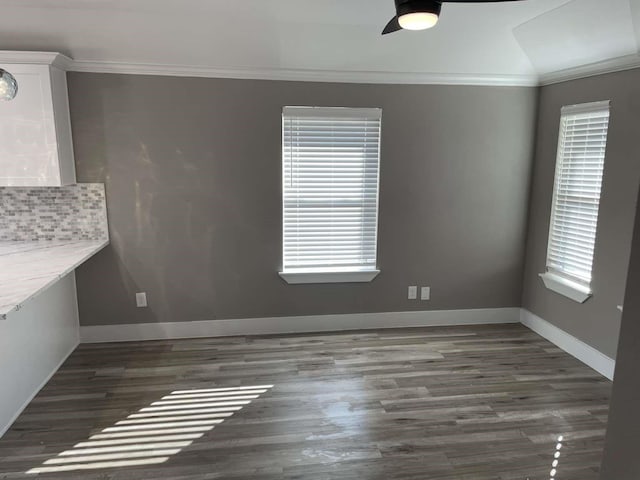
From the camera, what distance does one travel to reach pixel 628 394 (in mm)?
852

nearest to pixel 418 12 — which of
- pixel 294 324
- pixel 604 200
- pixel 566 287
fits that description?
pixel 604 200

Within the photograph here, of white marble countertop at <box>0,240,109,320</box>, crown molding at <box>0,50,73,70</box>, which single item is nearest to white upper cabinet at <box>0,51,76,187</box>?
crown molding at <box>0,50,73,70</box>

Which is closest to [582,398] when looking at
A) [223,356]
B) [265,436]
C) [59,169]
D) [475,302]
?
[475,302]

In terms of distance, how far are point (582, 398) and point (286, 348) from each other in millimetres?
2198

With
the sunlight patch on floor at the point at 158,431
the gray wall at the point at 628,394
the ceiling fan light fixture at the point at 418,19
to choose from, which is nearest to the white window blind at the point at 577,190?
the ceiling fan light fixture at the point at 418,19

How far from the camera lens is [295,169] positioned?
154 inches

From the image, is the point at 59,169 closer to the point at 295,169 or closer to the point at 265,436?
the point at 295,169

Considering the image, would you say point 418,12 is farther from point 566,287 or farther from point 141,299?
point 141,299

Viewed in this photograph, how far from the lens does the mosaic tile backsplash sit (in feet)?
11.7

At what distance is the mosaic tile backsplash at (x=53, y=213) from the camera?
3.55 m

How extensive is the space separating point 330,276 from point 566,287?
1958 millimetres

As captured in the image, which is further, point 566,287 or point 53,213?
point 566,287

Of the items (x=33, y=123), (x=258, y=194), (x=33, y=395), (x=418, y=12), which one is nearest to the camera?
(x=418, y=12)

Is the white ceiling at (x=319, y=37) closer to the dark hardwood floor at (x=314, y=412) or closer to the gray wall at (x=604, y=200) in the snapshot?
the gray wall at (x=604, y=200)
